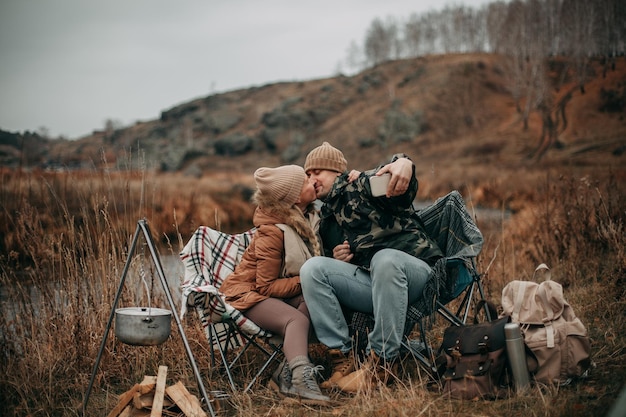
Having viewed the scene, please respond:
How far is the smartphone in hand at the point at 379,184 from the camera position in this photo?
2.92 metres

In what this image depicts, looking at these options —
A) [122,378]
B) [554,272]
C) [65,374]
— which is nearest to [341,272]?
[122,378]

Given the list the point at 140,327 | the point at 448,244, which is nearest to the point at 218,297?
the point at 140,327

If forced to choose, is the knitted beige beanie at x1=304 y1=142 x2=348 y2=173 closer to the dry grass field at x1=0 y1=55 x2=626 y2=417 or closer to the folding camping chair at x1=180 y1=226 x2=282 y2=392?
the folding camping chair at x1=180 y1=226 x2=282 y2=392

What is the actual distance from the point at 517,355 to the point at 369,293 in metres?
0.74

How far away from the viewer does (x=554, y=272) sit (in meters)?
5.32

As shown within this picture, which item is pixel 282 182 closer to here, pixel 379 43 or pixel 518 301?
pixel 518 301

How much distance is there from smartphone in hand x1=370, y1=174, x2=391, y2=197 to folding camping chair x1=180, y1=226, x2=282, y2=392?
922mm

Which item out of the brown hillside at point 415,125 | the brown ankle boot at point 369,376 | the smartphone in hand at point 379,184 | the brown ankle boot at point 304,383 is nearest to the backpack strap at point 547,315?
the brown ankle boot at point 369,376

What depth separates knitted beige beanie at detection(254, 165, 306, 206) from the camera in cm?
311

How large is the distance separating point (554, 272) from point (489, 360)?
117 inches

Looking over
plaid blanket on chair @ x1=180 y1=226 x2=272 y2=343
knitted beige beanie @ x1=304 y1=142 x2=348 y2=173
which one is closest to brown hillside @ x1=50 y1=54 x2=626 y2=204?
knitted beige beanie @ x1=304 y1=142 x2=348 y2=173

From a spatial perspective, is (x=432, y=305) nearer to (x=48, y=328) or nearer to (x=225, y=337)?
(x=225, y=337)

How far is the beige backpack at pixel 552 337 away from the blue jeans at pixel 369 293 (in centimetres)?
52

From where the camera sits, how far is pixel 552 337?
2688 mm
